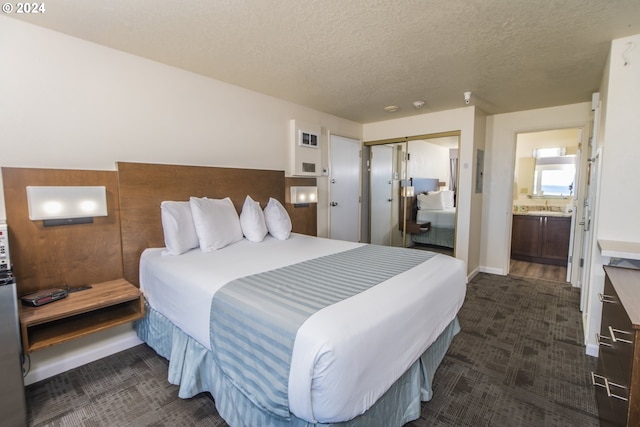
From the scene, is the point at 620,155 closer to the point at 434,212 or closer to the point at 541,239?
the point at 434,212

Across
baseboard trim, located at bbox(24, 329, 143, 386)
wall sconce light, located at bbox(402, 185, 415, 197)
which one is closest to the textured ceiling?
wall sconce light, located at bbox(402, 185, 415, 197)

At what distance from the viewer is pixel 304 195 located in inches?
159

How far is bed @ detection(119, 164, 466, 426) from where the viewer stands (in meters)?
1.14

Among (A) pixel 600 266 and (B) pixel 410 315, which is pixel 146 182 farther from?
(A) pixel 600 266

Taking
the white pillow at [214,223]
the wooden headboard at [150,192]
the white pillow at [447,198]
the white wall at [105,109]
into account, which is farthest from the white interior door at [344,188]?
the white pillow at [214,223]

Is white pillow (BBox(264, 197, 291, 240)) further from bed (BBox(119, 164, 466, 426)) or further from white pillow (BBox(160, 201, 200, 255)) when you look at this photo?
white pillow (BBox(160, 201, 200, 255))

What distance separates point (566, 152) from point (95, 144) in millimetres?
7269

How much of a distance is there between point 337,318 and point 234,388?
2.52 ft

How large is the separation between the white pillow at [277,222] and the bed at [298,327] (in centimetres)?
63

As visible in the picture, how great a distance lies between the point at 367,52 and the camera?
243 centimetres

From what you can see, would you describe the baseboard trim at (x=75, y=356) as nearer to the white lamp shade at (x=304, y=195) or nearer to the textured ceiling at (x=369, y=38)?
the white lamp shade at (x=304, y=195)

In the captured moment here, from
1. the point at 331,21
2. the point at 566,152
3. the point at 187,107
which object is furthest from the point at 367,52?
the point at 566,152

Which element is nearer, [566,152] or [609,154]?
[609,154]

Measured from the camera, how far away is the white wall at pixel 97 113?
6.58 feet
